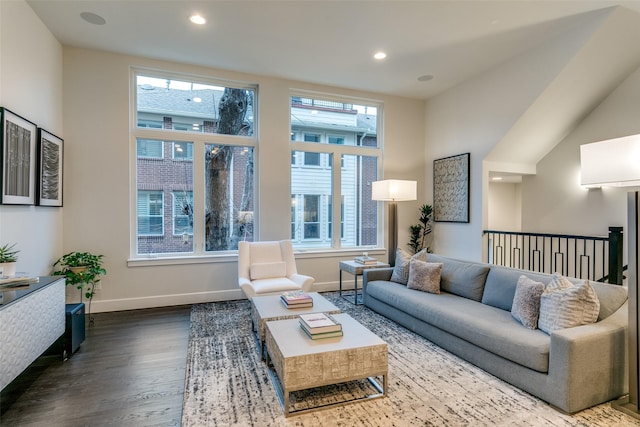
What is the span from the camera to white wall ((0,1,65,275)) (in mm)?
2816

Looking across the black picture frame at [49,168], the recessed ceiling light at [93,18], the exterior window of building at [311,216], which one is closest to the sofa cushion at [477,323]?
the exterior window of building at [311,216]

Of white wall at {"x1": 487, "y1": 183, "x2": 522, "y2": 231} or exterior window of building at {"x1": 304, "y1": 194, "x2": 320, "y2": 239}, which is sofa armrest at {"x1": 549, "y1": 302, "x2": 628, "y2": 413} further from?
white wall at {"x1": 487, "y1": 183, "x2": 522, "y2": 231}

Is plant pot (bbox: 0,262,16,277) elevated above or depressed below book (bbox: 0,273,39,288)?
above

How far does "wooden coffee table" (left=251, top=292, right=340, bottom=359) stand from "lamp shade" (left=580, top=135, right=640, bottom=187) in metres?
2.13

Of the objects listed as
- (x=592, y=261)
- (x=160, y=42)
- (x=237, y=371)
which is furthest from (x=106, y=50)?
(x=592, y=261)

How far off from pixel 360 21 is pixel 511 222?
269 inches

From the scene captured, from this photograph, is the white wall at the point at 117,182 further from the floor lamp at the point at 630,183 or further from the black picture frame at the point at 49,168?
the floor lamp at the point at 630,183

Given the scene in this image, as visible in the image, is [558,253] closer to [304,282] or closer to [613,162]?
[613,162]

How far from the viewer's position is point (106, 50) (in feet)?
13.3

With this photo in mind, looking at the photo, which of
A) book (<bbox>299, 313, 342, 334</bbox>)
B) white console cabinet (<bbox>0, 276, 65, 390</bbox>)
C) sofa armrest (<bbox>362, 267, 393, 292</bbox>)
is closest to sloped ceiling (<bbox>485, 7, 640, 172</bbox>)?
sofa armrest (<bbox>362, 267, 393, 292</bbox>)

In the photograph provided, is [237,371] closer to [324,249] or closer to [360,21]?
[324,249]

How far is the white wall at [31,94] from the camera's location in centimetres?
282

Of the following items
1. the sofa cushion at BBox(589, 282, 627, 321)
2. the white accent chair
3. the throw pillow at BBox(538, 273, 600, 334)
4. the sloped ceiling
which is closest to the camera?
the throw pillow at BBox(538, 273, 600, 334)

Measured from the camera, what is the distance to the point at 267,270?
13.6ft
